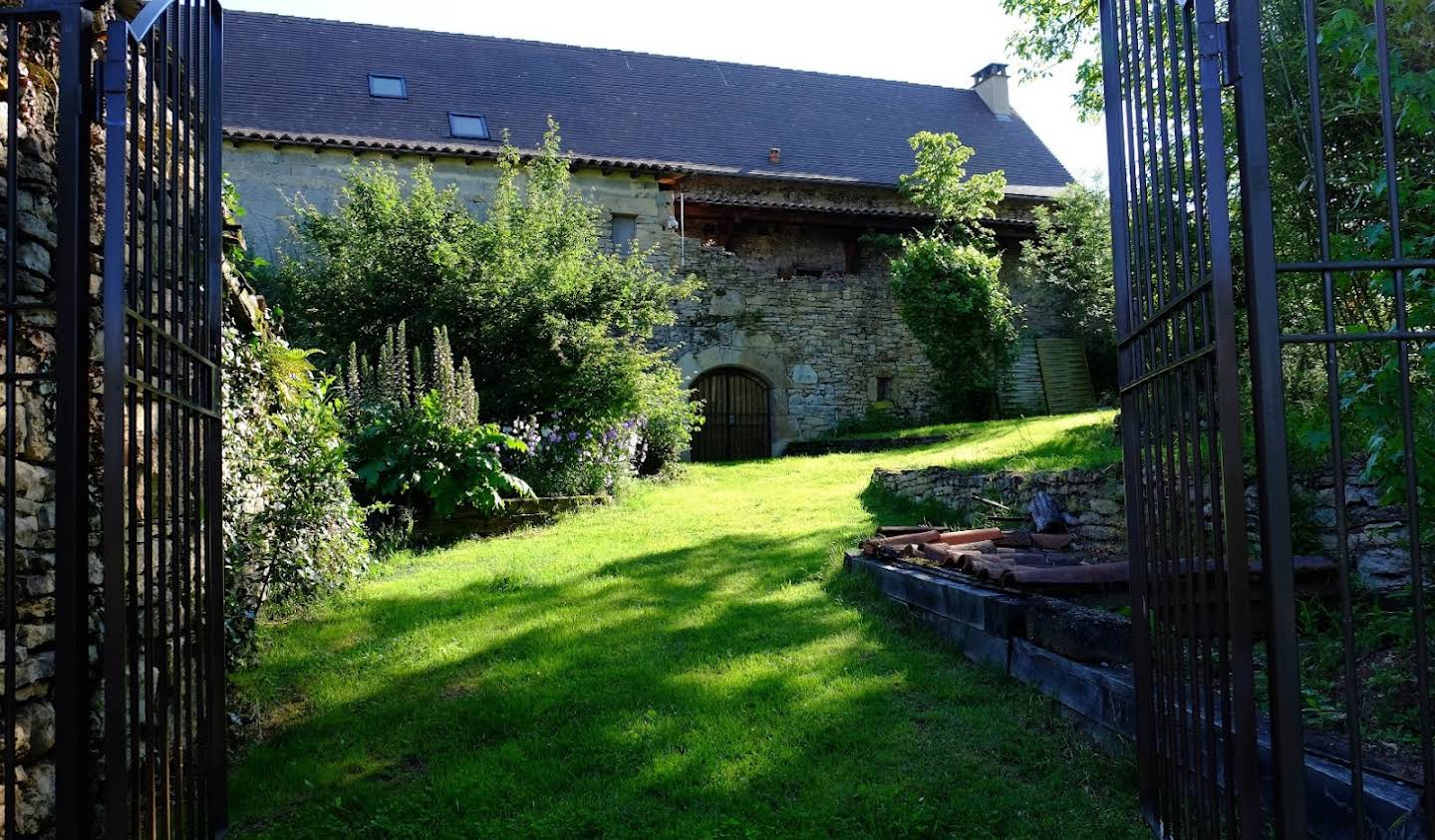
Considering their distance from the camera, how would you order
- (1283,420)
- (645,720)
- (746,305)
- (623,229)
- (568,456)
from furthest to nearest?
1. (623,229)
2. (746,305)
3. (568,456)
4. (645,720)
5. (1283,420)

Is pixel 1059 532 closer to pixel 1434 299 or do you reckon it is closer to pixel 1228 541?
pixel 1434 299

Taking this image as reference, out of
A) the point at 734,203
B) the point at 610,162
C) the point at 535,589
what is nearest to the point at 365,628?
the point at 535,589

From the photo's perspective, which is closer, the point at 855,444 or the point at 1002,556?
the point at 1002,556

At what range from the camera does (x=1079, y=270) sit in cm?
1770

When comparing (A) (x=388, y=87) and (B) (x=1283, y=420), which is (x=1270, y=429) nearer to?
(B) (x=1283, y=420)

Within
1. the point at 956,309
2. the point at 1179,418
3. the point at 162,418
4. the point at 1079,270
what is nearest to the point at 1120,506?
the point at 1179,418

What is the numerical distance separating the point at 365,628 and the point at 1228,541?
4.39m

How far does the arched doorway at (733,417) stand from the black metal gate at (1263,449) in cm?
1164

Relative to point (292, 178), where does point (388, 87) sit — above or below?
above

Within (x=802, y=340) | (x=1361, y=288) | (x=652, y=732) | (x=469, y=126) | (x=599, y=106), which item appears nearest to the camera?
(x=652, y=732)

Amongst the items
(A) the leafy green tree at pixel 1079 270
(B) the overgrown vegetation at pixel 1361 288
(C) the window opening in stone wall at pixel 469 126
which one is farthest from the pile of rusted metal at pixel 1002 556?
(C) the window opening in stone wall at pixel 469 126

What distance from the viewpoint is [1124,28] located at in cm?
299

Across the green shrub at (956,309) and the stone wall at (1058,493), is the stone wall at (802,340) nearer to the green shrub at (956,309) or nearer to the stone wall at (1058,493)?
the green shrub at (956,309)

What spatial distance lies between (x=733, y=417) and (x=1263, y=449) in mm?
14303
